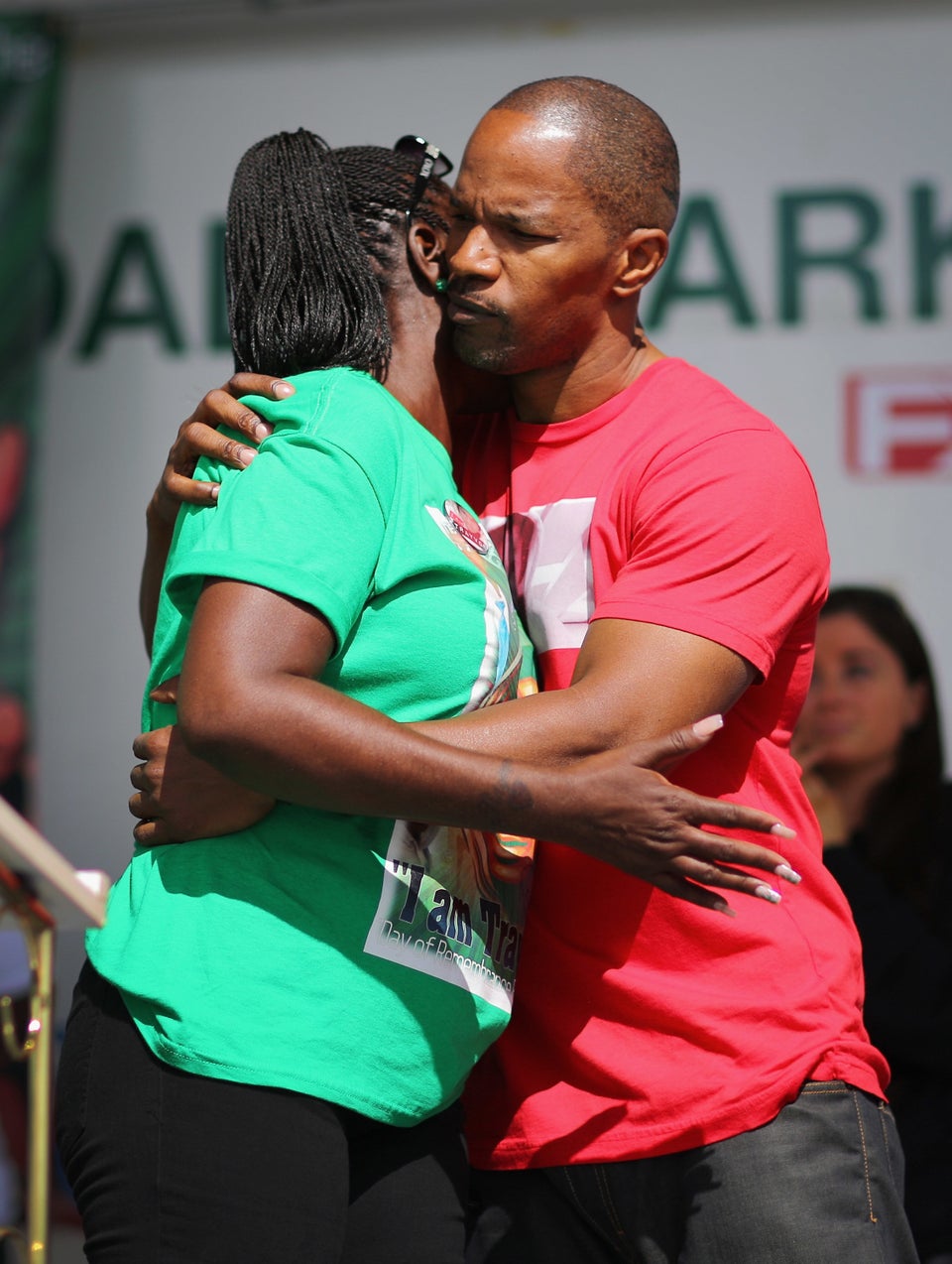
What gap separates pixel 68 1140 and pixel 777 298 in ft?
8.49

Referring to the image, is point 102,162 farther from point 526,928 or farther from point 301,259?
point 526,928

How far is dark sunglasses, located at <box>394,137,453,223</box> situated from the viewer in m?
1.93

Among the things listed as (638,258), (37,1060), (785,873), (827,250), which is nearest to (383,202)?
(638,258)

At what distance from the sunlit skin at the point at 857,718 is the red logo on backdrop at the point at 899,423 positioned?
0.38 metres

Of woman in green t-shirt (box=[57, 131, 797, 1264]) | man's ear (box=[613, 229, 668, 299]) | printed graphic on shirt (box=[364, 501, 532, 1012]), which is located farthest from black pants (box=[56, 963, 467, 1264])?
man's ear (box=[613, 229, 668, 299])

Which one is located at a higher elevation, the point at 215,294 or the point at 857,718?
the point at 215,294

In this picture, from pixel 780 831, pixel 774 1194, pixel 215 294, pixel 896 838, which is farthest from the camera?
pixel 215 294

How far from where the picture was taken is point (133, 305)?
3650mm

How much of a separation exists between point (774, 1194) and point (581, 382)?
101 cm

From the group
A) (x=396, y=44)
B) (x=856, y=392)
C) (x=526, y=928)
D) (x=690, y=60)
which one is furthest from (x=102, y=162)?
(x=526, y=928)

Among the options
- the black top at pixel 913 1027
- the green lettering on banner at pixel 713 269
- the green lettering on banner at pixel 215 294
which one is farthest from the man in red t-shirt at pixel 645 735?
the green lettering on banner at pixel 215 294

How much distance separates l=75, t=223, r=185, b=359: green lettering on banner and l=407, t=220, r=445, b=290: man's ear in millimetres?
1831

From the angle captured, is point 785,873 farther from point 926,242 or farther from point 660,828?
point 926,242

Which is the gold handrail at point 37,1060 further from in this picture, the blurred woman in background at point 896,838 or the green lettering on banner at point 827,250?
the green lettering on banner at point 827,250
